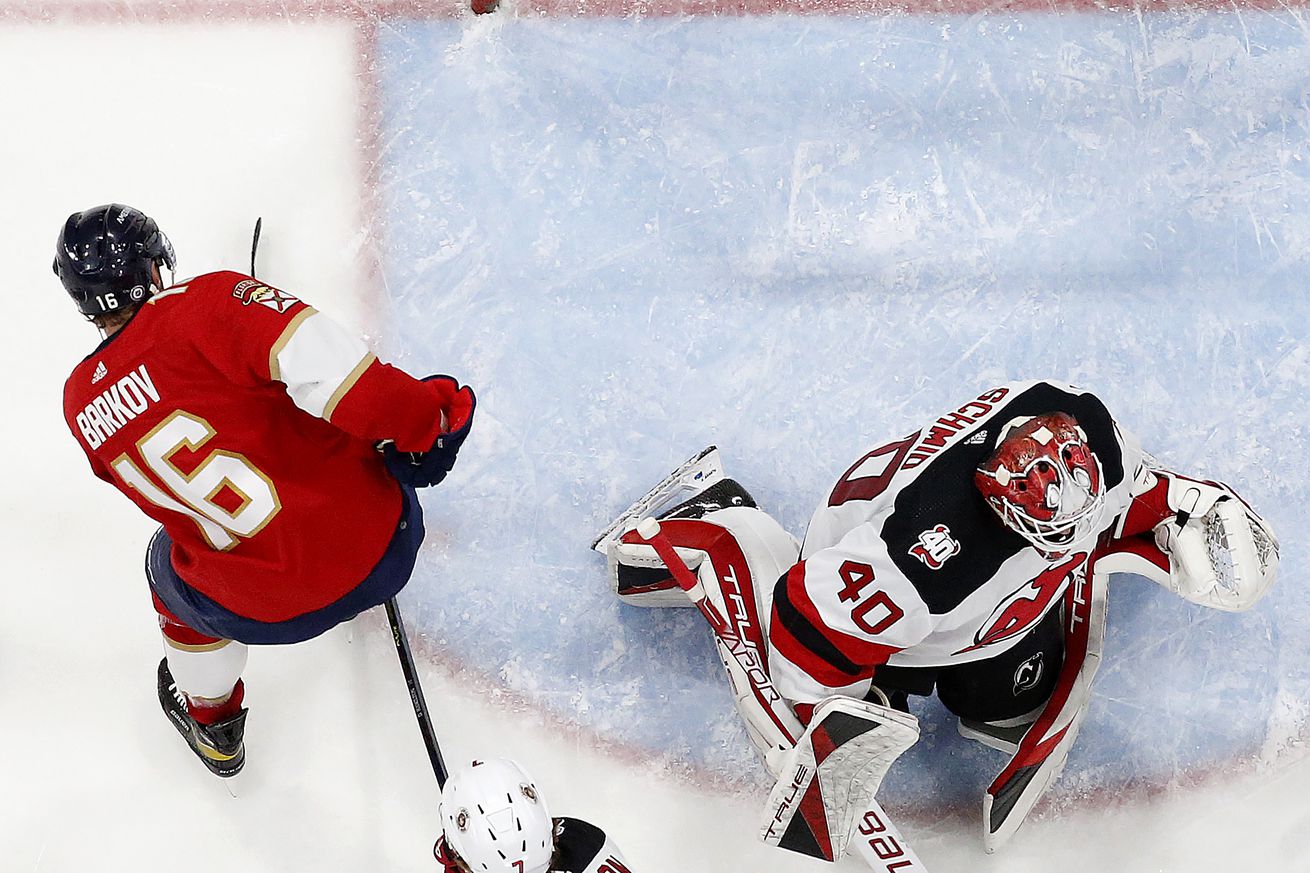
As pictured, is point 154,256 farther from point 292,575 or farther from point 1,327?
point 1,327

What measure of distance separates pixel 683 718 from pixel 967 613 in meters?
0.86

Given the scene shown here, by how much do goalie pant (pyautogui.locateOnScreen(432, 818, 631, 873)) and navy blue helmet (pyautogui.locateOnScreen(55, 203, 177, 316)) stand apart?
A: 1014 millimetres

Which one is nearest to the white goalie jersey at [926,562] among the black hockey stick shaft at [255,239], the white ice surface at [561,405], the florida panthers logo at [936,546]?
the florida panthers logo at [936,546]

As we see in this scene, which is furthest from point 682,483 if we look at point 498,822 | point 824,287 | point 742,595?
point 498,822

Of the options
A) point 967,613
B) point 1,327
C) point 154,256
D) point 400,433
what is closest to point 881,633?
point 967,613

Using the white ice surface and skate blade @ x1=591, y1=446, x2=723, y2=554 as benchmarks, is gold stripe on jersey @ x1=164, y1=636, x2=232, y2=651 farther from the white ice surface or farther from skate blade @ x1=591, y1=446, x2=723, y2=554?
skate blade @ x1=591, y1=446, x2=723, y2=554

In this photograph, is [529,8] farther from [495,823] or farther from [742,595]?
[495,823]

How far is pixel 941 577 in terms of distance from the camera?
1.92m

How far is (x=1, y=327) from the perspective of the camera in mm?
2869

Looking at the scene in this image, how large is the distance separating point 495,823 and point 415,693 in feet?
2.13

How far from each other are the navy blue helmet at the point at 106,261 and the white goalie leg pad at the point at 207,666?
74 centimetres

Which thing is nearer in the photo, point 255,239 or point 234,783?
point 234,783

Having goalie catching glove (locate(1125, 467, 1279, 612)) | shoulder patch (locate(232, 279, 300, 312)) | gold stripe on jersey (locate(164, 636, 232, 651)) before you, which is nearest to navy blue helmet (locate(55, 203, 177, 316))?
shoulder patch (locate(232, 279, 300, 312))

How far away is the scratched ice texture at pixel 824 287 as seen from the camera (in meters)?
2.66
